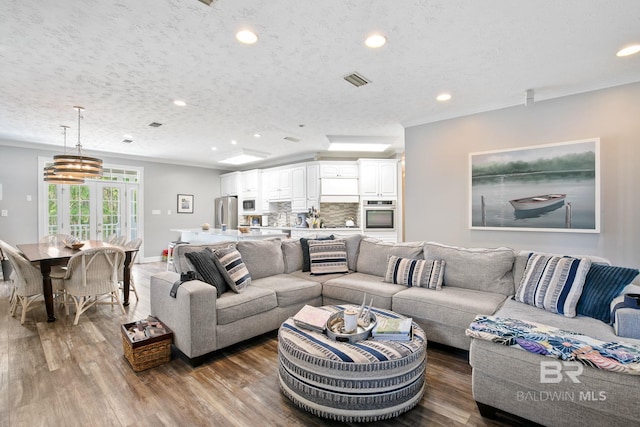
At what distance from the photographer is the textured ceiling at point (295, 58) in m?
2.04

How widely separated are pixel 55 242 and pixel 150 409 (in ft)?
15.1

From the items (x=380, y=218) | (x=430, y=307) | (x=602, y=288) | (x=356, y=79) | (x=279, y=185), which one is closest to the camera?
(x=602, y=288)

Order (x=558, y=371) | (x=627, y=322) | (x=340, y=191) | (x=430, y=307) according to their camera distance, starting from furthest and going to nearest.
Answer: (x=340, y=191) < (x=430, y=307) < (x=627, y=322) < (x=558, y=371)

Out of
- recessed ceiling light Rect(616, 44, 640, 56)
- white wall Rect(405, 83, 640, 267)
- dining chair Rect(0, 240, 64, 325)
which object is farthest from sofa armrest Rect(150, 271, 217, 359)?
recessed ceiling light Rect(616, 44, 640, 56)

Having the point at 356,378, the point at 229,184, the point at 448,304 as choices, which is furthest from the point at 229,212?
the point at 356,378

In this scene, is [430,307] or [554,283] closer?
[554,283]

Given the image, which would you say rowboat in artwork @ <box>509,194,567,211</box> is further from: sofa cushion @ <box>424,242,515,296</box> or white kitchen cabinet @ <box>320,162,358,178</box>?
white kitchen cabinet @ <box>320,162,358,178</box>

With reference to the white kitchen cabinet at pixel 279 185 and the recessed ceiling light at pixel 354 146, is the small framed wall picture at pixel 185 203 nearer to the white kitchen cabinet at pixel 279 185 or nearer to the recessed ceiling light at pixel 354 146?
the white kitchen cabinet at pixel 279 185

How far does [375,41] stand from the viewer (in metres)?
2.39

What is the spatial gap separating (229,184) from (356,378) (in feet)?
25.1

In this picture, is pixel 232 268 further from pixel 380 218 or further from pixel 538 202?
pixel 380 218

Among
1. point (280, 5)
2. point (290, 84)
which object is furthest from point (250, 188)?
point (280, 5)

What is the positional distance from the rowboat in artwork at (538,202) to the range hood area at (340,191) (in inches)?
129

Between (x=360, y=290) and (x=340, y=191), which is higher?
(x=340, y=191)
